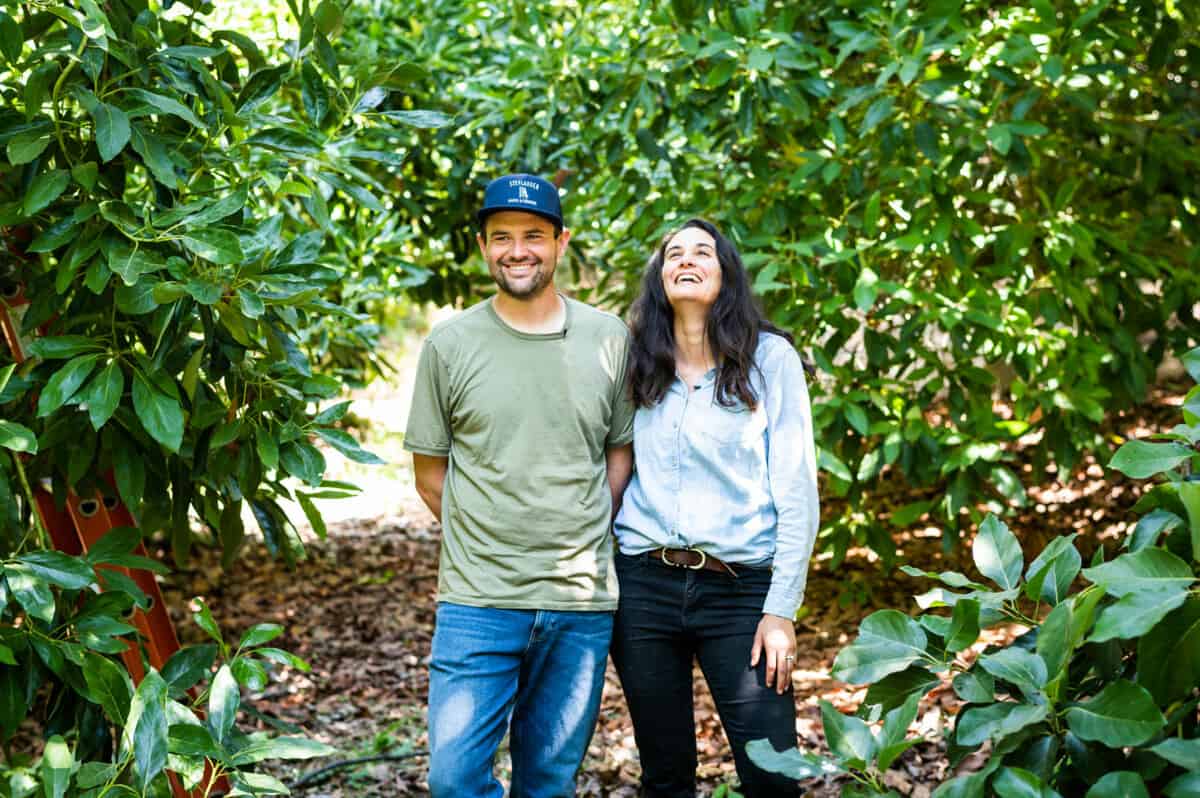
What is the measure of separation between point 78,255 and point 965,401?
2946 millimetres

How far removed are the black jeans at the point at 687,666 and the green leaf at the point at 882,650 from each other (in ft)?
2.67

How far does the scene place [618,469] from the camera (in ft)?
9.15

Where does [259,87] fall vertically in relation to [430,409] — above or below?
above

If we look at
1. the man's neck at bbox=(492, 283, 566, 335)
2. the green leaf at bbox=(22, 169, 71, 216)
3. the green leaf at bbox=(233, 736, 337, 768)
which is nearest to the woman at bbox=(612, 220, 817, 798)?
the man's neck at bbox=(492, 283, 566, 335)

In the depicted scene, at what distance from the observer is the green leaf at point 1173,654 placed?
142 cm

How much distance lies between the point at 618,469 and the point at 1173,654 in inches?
59.7

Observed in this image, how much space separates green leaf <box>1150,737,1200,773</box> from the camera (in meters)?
1.31

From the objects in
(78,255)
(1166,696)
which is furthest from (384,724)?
(1166,696)

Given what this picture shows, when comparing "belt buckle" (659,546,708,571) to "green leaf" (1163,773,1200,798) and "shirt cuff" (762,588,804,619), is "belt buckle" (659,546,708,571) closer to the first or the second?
"shirt cuff" (762,588,804,619)

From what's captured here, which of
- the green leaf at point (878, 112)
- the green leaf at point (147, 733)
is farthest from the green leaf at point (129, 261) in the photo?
the green leaf at point (878, 112)

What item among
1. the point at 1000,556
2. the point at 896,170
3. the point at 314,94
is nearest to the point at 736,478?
the point at 1000,556

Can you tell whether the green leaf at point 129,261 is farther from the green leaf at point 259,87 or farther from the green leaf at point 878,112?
the green leaf at point 878,112

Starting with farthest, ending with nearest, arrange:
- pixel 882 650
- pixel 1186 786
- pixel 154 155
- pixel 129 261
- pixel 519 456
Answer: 1. pixel 519 456
2. pixel 154 155
3. pixel 129 261
4. pixel 882 650
5. pixel 1186 786

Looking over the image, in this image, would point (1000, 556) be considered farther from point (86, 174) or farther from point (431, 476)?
point (86, 174)
